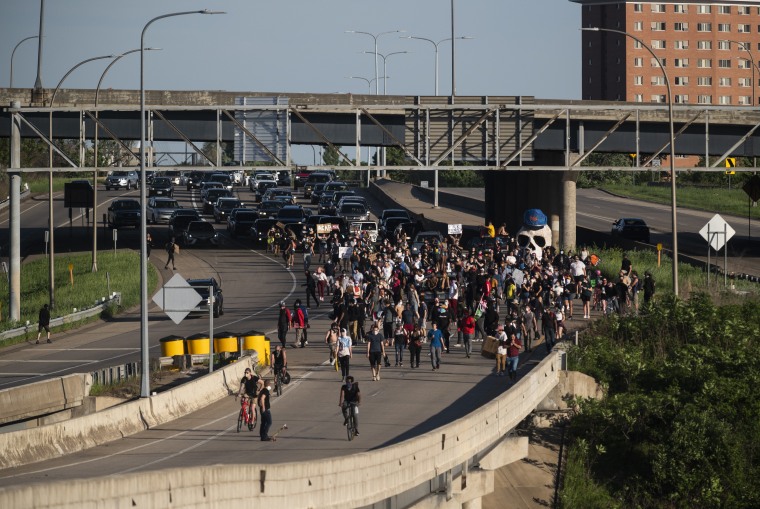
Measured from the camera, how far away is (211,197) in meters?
86.3

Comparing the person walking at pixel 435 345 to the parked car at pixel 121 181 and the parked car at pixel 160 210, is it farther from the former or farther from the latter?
the parked car at pixel 121 181

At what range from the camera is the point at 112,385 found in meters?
31.6

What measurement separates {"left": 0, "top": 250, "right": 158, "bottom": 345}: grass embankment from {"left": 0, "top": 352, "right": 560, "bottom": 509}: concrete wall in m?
23.5

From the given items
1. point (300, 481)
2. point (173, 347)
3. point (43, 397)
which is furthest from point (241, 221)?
point (300, 481)

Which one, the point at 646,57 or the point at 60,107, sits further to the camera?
the point at 646,57

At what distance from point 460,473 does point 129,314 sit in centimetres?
2698

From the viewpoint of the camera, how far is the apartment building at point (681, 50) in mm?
140000

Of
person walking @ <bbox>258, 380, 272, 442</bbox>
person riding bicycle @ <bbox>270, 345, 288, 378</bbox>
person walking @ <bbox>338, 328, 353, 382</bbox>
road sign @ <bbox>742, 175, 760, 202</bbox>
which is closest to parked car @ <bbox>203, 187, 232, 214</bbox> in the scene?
road sign @ <bbox>742, 175, 760, 202</bbox>

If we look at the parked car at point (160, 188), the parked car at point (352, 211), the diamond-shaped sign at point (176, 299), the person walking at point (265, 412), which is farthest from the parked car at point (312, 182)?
the person walking at point (265, 412)

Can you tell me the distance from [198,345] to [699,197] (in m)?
75.0

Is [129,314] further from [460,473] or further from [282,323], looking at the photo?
[460,473]

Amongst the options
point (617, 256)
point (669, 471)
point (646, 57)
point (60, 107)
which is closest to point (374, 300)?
point (669, 471)

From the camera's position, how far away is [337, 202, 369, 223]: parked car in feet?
242

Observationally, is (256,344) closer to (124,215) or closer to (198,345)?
(198,345)
